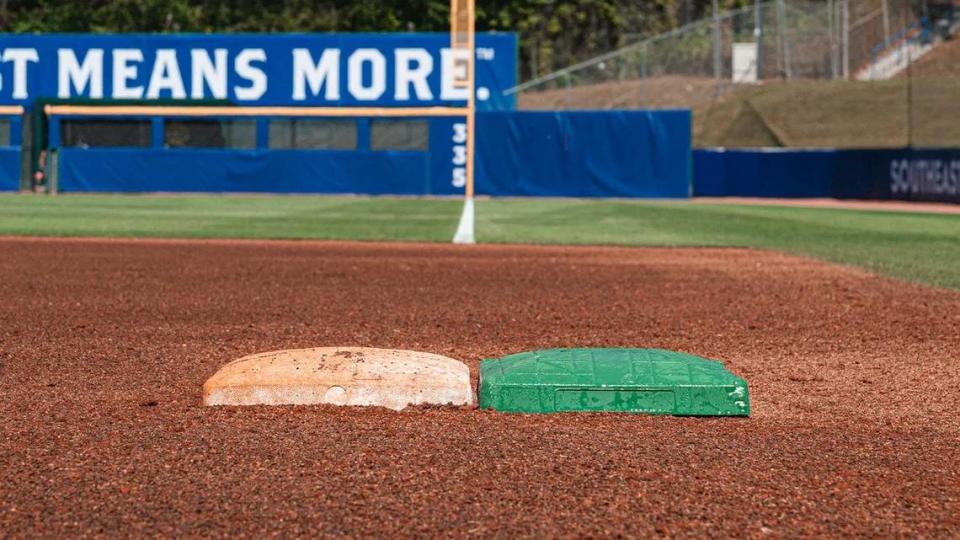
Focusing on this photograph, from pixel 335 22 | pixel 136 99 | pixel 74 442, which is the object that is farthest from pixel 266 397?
pixel 335 22

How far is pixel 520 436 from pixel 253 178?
29.5m

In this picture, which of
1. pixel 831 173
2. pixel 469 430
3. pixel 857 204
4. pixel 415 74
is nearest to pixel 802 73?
pixel 831 173

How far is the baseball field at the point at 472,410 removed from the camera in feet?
11.2

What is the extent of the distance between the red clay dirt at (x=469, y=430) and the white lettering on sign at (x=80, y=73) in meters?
26.9

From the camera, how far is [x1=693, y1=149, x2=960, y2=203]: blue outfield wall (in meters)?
27.8

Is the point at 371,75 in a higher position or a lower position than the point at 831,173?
higher

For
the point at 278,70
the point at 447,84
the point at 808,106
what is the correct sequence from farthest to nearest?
the point at 808,106
the point at 278,70
the point at 447,84

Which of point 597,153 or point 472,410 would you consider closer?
point 472,410

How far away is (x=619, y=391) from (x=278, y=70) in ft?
101

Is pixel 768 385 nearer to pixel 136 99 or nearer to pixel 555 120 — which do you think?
pixel 555 120

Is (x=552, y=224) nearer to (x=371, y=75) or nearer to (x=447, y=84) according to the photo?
(x=447, y=84)

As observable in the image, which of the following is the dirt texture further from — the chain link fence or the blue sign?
the blue sign

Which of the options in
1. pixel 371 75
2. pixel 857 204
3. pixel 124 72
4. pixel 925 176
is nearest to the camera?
pixel 925 176

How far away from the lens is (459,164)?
33.1 metres
